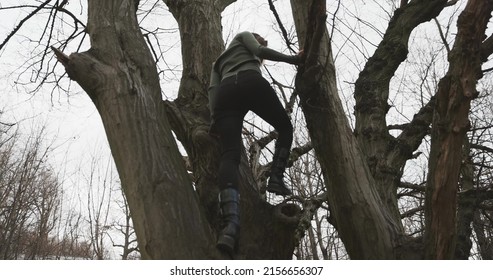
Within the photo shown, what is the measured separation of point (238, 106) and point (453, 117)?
4.46 ft

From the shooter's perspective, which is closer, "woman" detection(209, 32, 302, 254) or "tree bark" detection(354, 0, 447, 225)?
"woman" detection(209, 32, 302, 254)

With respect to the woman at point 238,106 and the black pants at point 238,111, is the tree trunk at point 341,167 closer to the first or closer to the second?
the woman at point 238,106

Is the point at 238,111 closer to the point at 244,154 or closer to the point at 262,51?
the point at 244,154

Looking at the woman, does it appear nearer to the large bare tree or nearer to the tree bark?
the large bare tree

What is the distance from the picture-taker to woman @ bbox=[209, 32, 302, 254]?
2.39 metres

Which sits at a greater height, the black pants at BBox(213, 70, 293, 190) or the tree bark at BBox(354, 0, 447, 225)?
the tree bark at BBox(354, 0, 447, 225)

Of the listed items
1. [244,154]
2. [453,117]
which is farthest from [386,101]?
[453,117]

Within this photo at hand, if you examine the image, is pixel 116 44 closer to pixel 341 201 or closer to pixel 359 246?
pixel 341 201

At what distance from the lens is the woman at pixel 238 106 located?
2.39 m

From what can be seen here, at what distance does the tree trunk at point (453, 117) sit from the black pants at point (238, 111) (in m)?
1.15

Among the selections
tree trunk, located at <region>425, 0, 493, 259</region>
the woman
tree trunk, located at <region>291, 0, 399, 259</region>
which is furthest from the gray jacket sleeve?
tree trunk, located at <region>425, 0, 493, 259</region>

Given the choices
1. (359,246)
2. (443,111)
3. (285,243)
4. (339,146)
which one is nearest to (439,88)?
(443,111)

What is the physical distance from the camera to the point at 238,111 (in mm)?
2738

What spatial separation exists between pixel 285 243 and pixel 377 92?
212 centimetres
